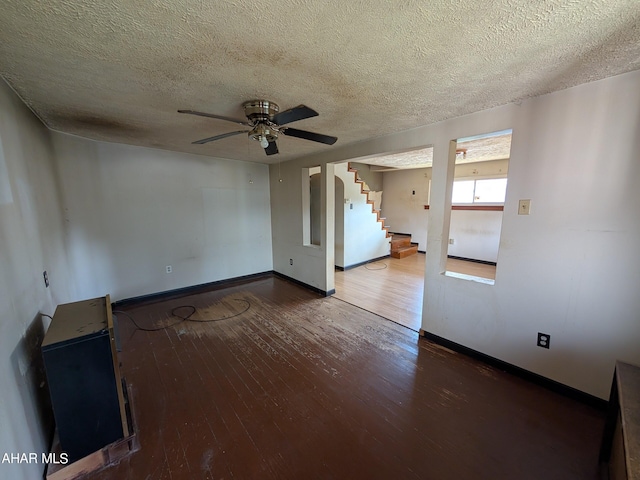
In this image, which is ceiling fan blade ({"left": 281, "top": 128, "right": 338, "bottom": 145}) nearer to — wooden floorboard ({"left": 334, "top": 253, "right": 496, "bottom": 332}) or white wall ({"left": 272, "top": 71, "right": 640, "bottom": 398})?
white wall ({"left": 272, "top": 71, "right": 640, "bottom": 398})

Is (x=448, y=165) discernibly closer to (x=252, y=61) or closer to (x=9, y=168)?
(x=252, y=61)

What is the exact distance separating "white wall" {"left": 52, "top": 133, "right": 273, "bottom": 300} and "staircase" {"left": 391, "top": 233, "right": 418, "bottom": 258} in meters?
3.50

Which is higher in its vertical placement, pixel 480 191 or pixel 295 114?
pixel 295 114

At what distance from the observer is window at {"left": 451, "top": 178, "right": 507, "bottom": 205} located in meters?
5.51

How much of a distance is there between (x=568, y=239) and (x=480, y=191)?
185 inches

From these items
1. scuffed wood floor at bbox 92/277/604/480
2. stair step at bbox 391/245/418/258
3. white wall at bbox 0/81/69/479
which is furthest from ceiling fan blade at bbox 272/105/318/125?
stair step at bbox 391/245/418/258

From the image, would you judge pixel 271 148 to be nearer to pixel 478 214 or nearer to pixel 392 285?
pixel 392 285

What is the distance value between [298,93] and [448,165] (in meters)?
1.55

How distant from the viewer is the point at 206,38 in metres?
1.15

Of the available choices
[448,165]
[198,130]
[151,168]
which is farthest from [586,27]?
[151,168]

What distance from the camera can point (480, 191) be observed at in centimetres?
582

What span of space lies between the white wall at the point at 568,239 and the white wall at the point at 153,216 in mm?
3354

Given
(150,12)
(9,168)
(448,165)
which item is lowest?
(9,168)

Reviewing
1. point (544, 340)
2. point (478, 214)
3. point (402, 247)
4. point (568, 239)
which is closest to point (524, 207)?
point (568, 239)
